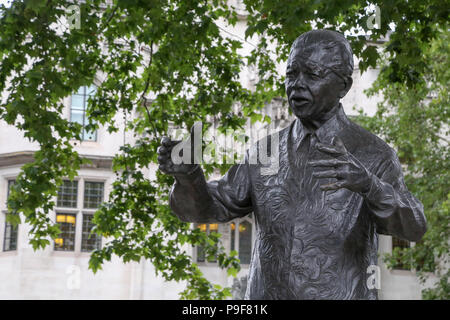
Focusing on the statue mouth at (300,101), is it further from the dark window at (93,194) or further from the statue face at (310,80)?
the dark window at (93,194)

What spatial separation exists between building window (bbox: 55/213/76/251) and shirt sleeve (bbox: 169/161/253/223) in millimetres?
21959

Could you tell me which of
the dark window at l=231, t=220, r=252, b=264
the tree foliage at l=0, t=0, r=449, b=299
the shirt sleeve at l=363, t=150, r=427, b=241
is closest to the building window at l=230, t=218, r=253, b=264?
the dark window at l=231, t=220, r=252, b=264

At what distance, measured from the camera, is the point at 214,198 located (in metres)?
3.88

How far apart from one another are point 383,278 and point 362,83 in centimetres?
548

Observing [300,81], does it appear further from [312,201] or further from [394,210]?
[394,210]

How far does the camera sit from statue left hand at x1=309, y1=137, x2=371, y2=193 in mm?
3230

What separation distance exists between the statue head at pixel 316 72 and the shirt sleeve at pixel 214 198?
41cm

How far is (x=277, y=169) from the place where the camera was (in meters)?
3.81

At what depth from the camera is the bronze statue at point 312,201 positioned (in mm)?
3488

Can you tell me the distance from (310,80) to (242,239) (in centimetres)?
2342

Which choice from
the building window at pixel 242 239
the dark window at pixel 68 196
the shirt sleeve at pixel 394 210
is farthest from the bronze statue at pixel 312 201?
the building window at pixel 242 239

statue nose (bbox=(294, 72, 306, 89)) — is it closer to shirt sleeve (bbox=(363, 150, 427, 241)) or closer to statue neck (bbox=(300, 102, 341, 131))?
statue neck (bbox=(300, 102, 341, 131))

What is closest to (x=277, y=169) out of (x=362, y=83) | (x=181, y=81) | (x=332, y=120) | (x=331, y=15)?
(x=332, y=120)

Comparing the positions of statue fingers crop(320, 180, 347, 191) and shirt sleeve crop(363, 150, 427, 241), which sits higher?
statue fingers crop(320, 180, 347, 191)
